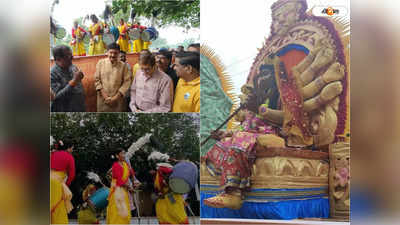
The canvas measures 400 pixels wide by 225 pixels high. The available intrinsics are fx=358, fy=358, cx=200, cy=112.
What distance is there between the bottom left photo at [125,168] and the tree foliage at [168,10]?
3.56 feet

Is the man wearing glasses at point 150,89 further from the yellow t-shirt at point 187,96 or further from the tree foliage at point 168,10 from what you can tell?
the tree foliage at point 168,10

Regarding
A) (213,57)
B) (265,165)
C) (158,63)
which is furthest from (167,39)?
(265,165)

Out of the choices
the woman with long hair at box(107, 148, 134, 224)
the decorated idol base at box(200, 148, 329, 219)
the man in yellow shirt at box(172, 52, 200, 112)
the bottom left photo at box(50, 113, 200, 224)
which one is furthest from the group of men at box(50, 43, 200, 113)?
the decorated idol base at box(200, 148, 329, 219)

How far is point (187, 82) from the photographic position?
162 inches

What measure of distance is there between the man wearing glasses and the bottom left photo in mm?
106

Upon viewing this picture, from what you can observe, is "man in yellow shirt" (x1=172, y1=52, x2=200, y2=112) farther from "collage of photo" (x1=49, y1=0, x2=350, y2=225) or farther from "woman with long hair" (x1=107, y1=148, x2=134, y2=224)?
"woman with long hair" (x1=107, y1=148, x2=134, y2=224)

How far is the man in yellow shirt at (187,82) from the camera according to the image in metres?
4.11

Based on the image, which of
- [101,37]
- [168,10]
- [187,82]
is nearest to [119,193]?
[187,82]

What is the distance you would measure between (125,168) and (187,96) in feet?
3.64
